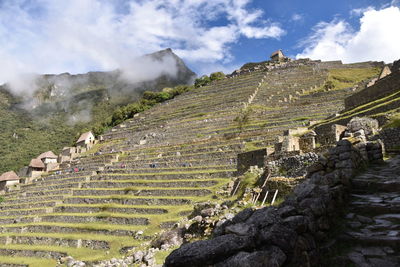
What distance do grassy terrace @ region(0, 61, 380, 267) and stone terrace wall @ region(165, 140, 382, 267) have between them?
685 cm

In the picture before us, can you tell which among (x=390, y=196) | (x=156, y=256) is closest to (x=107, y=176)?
(x=156, y=256)

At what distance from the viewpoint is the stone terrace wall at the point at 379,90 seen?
2028 centimetres

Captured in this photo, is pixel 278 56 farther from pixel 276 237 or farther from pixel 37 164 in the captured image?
pixel 276 237

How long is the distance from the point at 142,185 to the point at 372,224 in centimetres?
2212

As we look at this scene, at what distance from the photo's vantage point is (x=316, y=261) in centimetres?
372

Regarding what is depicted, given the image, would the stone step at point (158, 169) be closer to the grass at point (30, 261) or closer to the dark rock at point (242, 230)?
the grass at point (30, 261)

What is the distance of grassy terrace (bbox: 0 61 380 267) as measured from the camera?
19.7m

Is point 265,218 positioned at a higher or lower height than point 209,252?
higher

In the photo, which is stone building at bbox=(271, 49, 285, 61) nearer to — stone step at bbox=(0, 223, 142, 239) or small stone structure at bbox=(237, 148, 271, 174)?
small stone structure at bbox=(237, 148, 271, 174)

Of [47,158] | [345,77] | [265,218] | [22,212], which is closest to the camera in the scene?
[265,218]

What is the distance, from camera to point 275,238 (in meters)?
3.24

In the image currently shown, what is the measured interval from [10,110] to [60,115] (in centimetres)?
1693

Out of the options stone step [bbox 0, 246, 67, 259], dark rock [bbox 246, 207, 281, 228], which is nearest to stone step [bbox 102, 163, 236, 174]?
stone step [bbox 0, 246, 67, 259]

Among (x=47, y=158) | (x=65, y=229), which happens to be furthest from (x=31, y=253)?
(x=47, y=158)
